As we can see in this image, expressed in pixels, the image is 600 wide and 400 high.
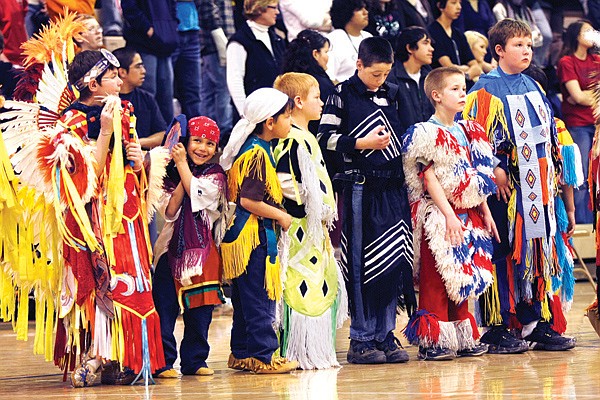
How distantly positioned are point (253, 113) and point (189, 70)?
3240mm

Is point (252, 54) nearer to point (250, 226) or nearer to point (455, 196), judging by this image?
point (455, 196)

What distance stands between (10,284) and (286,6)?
4189 millimetres

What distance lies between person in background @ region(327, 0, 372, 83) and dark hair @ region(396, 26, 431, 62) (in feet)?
2.84

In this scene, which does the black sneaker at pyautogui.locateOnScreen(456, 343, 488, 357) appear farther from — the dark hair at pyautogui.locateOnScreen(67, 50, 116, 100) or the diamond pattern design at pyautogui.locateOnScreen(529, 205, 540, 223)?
the dark hair at pyautogui.locateOnScreen(67, 50, 116, 100)

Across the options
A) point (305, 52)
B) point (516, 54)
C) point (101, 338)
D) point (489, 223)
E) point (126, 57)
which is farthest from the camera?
point (126, 57)

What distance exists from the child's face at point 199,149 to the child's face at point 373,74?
0.87 meters

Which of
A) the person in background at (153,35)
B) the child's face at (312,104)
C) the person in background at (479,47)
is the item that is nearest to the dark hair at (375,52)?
the child's face at (312,104)

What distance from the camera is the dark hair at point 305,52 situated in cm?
759

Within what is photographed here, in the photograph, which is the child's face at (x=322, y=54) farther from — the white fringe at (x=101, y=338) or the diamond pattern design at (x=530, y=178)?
the white fringe at (x=101, y=338)

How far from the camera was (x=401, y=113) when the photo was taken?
6.59 meters

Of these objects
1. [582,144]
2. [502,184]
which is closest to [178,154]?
[502,184]

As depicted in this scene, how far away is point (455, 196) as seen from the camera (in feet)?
20.5

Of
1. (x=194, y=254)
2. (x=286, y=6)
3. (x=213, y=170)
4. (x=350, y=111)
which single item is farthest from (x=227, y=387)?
(x=286, y=6)

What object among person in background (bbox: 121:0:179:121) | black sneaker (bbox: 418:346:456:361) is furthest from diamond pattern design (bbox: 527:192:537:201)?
person in background (bbox: 121:0:179:121)
